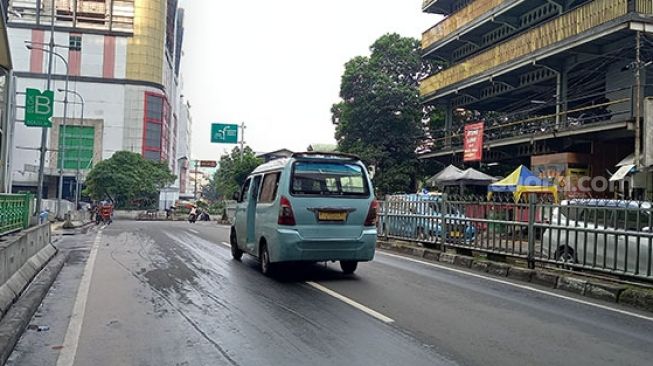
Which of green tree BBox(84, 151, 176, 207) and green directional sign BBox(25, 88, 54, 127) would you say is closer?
green directional sign BBox(25, 88, 54, 127)

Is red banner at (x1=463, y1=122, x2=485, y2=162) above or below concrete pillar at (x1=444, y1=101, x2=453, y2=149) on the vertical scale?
below

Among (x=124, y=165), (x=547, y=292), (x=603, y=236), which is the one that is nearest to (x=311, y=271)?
(x=547, y=292)

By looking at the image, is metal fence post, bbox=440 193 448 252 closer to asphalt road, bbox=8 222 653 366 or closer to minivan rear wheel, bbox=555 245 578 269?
asphalt road, bbox=8 222 653 366

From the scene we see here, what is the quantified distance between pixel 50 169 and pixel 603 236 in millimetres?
69163

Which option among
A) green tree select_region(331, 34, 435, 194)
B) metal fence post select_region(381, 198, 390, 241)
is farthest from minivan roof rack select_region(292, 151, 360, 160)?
green tree select_region(331, 34, 435, 194)

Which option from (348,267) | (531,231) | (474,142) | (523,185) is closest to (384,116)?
(474,142)

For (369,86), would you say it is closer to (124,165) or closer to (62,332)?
(124,165)

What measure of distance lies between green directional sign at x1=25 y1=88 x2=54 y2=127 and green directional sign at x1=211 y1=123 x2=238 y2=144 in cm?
2397

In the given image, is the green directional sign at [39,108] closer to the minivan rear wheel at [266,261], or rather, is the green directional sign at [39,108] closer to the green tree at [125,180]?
the minivan rear wheel at [266,261]

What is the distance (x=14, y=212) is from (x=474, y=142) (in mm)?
21389

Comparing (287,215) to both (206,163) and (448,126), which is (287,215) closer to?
(448,126)

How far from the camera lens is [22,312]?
614cm

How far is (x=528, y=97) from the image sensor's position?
31.1m

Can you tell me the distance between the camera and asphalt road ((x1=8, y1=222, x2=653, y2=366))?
496 centimetres
